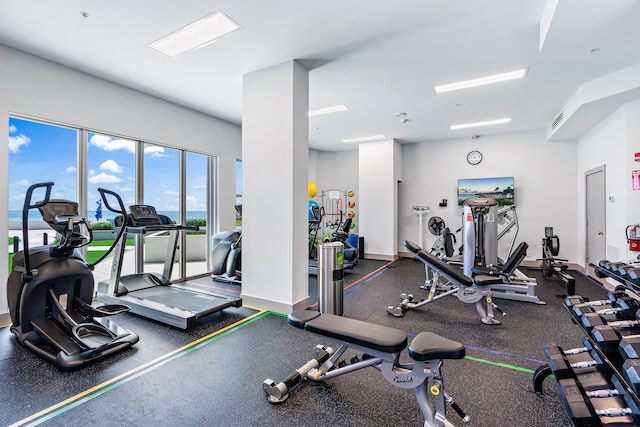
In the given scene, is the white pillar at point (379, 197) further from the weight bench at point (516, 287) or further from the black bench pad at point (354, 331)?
the black bench pad at point (354, 331)

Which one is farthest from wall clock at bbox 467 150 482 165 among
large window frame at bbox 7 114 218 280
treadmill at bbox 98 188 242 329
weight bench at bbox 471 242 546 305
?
treadmill at bbox 98 188 242 329

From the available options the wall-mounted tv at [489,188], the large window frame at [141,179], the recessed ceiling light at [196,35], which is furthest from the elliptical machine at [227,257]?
the wall-mounted tv at [489,188]

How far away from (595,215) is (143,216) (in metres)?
7.64

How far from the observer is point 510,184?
7.01 metres

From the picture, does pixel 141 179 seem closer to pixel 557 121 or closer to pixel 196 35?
pixel 196 35

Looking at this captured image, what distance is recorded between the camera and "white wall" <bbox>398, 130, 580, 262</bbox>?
6.58 metres

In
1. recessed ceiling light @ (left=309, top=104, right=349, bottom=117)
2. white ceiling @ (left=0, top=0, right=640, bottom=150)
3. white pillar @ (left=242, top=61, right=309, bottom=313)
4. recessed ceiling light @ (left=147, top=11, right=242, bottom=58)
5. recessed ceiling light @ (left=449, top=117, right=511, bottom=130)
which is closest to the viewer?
white ceiling @ (left=0, top=0, right=640, bottom=150)

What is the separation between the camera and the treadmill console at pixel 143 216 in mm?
3670

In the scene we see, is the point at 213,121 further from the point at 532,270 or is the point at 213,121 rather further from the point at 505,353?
the point at 532,270

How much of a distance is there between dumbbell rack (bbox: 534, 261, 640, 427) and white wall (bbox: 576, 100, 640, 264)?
311cm

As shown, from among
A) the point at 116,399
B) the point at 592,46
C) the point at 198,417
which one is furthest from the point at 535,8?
the point at 116,399

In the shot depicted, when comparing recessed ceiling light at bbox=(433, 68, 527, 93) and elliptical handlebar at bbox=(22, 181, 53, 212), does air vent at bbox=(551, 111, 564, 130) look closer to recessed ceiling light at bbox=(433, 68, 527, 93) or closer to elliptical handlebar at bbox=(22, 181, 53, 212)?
recessed ceiling light at bbox=(433, 68, 527, 93)

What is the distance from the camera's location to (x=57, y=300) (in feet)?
9.06

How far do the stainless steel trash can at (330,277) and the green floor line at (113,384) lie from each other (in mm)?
950
